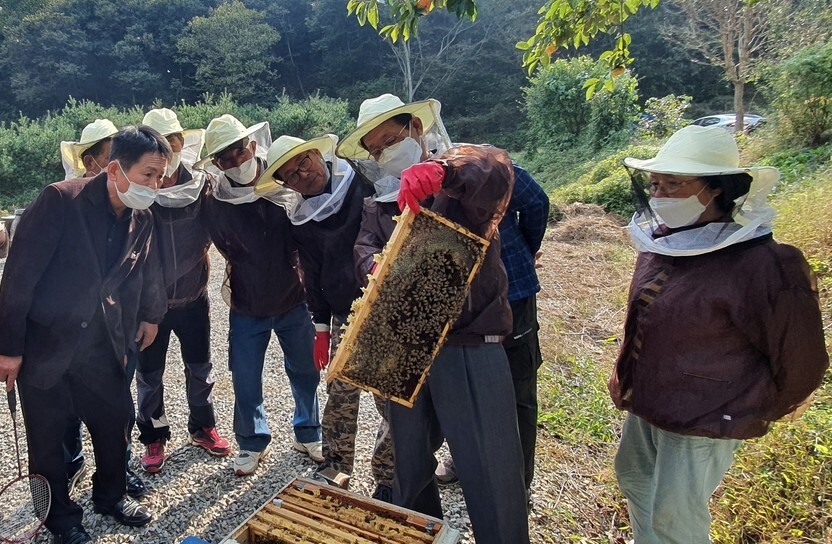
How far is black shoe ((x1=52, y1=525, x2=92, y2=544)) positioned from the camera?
2869 mm

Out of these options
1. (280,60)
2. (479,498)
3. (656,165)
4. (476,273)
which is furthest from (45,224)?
(280,60)

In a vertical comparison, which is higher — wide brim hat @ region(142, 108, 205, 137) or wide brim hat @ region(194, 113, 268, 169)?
wide brim hat @ region(142, 108, 205, 137)

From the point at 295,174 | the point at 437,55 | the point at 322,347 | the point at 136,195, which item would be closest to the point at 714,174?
the point at 295,174

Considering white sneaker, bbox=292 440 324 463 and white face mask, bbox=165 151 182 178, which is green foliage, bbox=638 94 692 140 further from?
white face mask, bbox=165 151 182 178

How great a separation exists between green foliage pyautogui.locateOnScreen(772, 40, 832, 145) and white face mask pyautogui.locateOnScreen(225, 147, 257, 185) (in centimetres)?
1051

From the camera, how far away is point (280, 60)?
3831 cm

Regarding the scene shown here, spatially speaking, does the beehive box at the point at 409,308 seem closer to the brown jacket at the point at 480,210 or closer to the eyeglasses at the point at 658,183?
the brown jacket at the point at 480,210

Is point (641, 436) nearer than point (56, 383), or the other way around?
point (641, 436)

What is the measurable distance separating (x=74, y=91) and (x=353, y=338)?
41.7 meters

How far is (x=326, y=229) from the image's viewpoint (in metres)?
3.09

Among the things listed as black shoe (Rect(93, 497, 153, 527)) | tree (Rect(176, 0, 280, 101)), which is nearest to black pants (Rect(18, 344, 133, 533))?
black shoe (Rect(93, 497, 153, 527))

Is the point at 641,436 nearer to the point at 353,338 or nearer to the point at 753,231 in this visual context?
the point at 753,231

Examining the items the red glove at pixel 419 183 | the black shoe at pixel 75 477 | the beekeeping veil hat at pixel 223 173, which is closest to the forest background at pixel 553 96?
the red glove at pixel 419 183

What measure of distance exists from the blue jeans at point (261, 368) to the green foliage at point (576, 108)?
56.9 ft
